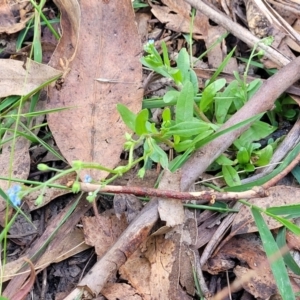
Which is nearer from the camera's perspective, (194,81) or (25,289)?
(25,289)

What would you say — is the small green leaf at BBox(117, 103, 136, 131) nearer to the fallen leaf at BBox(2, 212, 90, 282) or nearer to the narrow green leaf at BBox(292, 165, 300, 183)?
the fallen leaf at BBox(2, 212, 90, 282)

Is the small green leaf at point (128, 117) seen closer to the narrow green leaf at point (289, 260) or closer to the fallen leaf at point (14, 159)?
the fallen leaf at point (14, 159)

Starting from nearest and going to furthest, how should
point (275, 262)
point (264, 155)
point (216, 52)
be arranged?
point (275, 262) < point (264, 155) < point (216, 52)

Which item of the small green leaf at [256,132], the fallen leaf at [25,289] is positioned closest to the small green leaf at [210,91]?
the small green leaf at [256,132]

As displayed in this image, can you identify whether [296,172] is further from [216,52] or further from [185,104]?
[216,52]

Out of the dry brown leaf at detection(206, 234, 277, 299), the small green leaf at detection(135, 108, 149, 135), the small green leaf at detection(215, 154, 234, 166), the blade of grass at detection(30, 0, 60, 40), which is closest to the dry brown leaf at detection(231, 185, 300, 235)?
the dry brown leaf at detection(206, 234, 277, 299)

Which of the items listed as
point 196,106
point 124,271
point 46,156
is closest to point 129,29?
point 196,106

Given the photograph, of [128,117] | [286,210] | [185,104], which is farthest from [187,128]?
[286,210]
